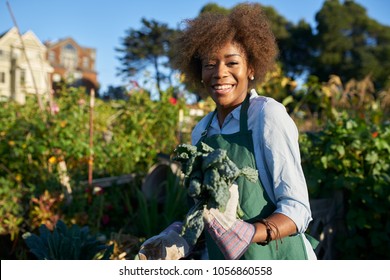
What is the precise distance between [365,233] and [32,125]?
2.72 meters

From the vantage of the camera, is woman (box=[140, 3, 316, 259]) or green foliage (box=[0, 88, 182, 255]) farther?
green foliage (box=[0, 88, 182, 255])

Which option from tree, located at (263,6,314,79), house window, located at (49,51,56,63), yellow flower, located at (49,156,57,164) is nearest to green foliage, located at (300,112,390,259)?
yellow flower, located at (49,156,57,164)

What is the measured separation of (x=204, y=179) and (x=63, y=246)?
1456 mm

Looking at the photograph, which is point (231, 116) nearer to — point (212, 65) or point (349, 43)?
point (212, 65)

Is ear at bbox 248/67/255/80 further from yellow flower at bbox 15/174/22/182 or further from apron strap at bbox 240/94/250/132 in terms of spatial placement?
yellow flower at bbox 15/174/22/182

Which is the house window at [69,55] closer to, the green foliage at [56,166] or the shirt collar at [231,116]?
the green foliage at [56,166]

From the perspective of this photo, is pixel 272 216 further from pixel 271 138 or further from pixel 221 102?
pixel 221 102

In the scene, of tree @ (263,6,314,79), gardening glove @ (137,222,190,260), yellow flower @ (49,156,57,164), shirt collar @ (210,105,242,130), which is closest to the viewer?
gardening glove @ (137,222,190,260)

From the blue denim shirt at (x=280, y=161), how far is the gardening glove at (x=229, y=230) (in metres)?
0.14

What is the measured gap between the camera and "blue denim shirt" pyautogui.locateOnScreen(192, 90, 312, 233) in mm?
1290

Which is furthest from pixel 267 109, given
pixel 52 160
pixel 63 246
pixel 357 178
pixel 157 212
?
pixel 52 160

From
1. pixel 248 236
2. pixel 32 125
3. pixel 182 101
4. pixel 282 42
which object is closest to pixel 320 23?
pixel 282 42

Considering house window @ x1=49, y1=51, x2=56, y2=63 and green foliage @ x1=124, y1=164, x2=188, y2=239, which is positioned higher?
house window @ x1=49, y1=51, x2=56, y2=63

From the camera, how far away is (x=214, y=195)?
3.81 ft
